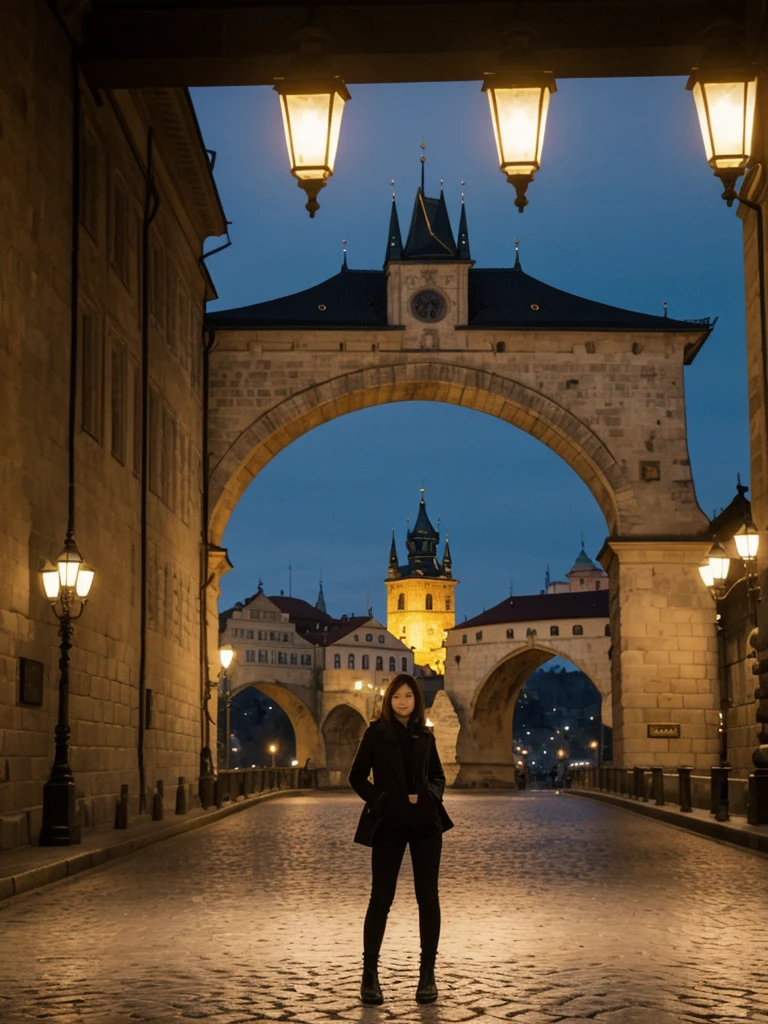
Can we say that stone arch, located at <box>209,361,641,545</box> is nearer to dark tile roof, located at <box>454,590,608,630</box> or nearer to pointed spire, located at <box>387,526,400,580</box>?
dark tile roof, located at <box>454,590,608,630</box>

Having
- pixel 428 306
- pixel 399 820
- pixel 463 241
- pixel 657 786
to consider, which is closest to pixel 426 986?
pixel 399 820

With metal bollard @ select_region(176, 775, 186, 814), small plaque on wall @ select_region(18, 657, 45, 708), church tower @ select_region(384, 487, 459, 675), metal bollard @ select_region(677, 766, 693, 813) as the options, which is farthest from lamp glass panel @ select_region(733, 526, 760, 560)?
church tower @ select_region(384, 487, 459, 675)

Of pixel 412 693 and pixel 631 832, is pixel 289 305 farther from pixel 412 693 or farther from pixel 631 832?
pixel 412 693

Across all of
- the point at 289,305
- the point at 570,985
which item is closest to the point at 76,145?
the point at 570,985

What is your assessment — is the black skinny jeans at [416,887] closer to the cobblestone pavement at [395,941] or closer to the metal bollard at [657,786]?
the cobblestone pavement at [395,941]

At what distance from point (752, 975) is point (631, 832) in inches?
530

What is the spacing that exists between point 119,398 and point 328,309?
15453mm

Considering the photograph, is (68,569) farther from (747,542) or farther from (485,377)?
(485,377)

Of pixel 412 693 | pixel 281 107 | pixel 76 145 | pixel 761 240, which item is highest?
pixel 76 145

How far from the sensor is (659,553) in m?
35.9

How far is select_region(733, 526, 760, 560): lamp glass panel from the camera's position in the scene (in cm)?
2005

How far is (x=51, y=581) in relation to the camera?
1683 cm

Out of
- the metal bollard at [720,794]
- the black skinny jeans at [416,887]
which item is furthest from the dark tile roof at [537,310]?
the black skinny jeans at [416,887]

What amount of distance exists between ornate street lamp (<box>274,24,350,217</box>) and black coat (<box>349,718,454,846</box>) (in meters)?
2.37
